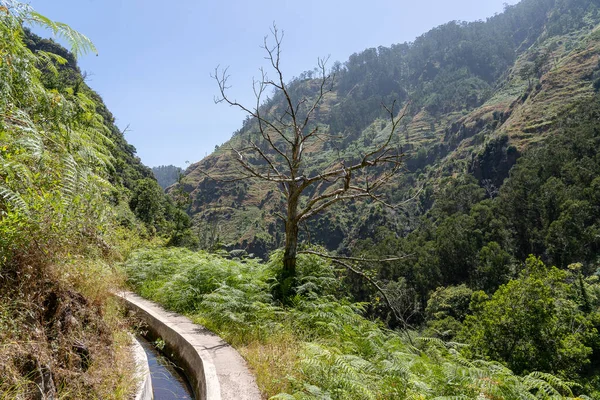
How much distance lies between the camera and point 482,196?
61469 millimetres

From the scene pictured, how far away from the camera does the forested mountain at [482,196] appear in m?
18.9

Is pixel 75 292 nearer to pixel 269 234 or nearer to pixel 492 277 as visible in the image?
pixel 492 277

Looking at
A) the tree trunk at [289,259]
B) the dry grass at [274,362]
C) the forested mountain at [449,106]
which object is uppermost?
the forested mountain at [449,106]

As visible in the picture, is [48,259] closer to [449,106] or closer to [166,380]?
[166,380]

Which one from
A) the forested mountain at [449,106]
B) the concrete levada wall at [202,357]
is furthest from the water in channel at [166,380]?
the forested mountain at [449,106]

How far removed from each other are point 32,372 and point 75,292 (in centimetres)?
93

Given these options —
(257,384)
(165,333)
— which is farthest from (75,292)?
(165,333)

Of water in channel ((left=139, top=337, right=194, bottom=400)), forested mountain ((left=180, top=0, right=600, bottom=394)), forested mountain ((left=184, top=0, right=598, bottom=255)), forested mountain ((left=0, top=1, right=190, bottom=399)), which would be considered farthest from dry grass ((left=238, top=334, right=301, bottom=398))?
forested mountain ((left=184, top=0, right=598, bottom=255))

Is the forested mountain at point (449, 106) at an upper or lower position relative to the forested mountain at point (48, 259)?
upper

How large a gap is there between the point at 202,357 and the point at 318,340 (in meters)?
1.52

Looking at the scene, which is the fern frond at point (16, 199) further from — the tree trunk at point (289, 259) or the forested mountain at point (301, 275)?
the tree trunk at point (289, 259)

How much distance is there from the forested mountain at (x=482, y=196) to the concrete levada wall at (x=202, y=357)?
268cm

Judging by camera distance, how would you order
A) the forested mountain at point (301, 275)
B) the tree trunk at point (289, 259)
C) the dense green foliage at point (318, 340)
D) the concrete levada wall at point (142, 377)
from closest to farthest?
the forested mountain at point (301, 275)
the dense green foliage at point (318, 340)
the concrete levada wall at point (142, 377)
the tree trunk at point (289, 259)

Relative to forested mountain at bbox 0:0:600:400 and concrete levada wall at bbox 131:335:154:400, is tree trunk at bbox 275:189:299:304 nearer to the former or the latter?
forested mountain at bbox 0:0:600:400
